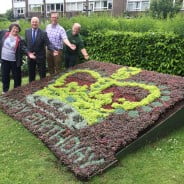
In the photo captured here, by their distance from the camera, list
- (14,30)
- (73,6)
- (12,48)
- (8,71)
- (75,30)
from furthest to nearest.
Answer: (73,6) → (75,30) → (8,71) → (12,48) → (14,30)

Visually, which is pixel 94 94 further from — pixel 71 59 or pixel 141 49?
pixel 141 49

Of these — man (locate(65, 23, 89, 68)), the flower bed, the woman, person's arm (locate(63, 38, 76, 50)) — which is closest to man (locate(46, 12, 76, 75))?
person's arm (locate(63, 38, 76, 50))

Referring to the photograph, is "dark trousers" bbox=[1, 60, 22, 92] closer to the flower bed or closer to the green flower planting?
the flower bed

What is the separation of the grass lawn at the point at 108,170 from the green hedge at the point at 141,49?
13.4ft

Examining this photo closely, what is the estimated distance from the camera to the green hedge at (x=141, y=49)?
975 centimetres

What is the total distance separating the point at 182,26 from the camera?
979 cm

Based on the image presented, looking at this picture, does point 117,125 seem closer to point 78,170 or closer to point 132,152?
point 132,152

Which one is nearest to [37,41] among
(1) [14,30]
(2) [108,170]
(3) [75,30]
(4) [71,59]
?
(1) [14,30]

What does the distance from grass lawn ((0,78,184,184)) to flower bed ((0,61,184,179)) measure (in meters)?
0.15

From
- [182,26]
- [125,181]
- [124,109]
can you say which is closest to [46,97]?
[124,109]

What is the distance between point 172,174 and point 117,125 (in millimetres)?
1244

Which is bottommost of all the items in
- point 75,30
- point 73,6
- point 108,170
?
point 73,6

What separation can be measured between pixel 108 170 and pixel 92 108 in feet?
5.50

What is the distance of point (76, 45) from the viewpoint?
30.5 feet
